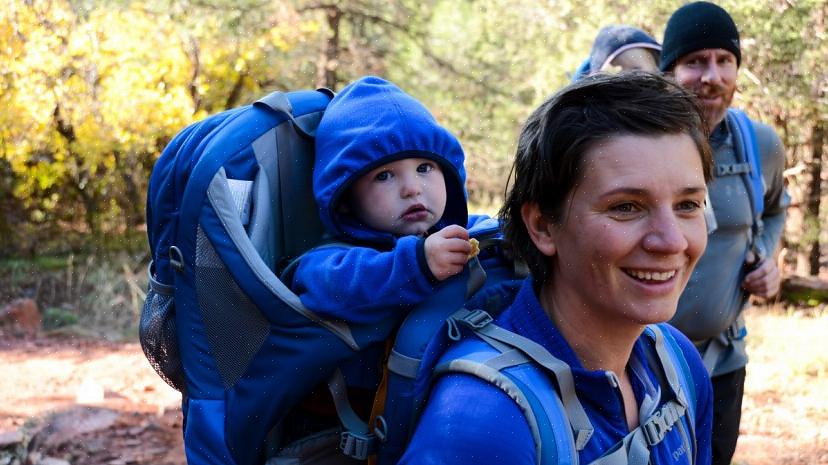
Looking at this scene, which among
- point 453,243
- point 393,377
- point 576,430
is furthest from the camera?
point 453,243

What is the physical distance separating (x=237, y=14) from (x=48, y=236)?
343 cm

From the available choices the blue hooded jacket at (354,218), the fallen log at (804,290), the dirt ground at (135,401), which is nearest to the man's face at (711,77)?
the blue hooded jacket at (354,218)

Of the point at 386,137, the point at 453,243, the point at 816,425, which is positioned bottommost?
the point at 816,425

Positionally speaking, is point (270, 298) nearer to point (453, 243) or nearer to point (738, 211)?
point (453, 243)

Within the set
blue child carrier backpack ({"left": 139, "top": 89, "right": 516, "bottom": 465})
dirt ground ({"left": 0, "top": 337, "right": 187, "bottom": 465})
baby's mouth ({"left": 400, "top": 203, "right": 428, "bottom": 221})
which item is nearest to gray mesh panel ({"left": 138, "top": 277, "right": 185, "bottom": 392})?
blue child carrier backpack ({"left": 139, "top": 89, "right": 516, "bottom": 465})

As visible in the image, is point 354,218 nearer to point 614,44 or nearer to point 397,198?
point 397,198

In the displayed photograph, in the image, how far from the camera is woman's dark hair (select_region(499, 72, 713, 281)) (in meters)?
1.51

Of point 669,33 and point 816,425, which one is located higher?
point 669,33

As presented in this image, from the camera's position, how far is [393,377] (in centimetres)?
165

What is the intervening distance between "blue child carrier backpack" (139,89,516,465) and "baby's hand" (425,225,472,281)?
4 cm

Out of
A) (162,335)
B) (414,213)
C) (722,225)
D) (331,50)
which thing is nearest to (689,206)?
(414,213)

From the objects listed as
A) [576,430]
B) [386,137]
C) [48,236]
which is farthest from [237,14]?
[576,430]

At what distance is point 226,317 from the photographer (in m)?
1.95

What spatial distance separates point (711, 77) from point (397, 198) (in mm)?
1639
